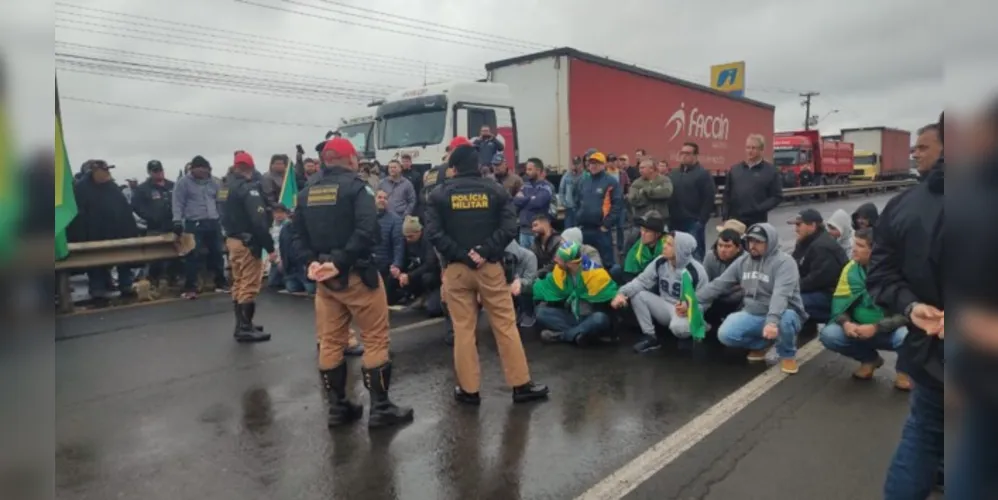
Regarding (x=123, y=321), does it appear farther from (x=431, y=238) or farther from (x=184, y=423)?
(x=431, y=238)

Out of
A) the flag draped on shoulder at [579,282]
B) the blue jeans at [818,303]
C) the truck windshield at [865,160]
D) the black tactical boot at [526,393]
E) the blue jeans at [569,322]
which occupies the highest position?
the truck windshield at [865,160]

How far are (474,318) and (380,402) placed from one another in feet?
2.97

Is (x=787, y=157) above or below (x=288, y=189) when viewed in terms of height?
above

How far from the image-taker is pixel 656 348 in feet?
20.2

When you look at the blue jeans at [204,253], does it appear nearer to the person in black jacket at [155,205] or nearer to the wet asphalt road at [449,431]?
the person in black jacket at [155,205]

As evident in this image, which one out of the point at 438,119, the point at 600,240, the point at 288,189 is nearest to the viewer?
the point at 600,240

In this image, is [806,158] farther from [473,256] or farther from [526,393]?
[473,256]

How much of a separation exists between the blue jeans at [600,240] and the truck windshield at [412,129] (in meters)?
4.78

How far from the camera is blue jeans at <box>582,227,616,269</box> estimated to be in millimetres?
8727

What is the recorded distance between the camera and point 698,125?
21.3 meters

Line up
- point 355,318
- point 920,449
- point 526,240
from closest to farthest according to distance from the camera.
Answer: point 920,449 → point 355,318 → point 526,240

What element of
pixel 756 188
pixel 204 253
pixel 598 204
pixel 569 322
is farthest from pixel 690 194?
pixel 204 253

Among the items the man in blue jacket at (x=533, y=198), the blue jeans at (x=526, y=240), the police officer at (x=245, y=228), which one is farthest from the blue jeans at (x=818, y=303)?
the police officer at (x=245, y=228)

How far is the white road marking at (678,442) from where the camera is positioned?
3416 mm
